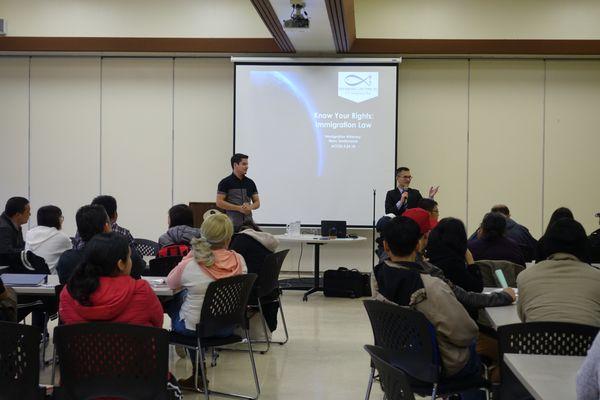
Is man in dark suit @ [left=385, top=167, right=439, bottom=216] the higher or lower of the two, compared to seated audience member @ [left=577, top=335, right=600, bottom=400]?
higher

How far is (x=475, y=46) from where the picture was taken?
859 centimetres

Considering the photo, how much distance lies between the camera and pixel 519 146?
350 inches

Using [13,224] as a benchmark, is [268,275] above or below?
below

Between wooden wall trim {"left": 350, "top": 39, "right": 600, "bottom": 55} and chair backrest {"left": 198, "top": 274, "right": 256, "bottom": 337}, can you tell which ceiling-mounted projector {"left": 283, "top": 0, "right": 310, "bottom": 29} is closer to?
wooden wall trim {"left": 350, "top": 39, "right": 600, "bottom": 55}

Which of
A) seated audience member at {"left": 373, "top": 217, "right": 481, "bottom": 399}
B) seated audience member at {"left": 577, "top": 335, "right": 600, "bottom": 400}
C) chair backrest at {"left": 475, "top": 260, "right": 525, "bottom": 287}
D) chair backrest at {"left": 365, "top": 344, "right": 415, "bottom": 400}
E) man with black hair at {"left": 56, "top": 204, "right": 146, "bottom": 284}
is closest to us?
seated audience member at {"left": 577, "top": 335, "right": 600, "bottom": 400}

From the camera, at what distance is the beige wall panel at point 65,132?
9.30 meters

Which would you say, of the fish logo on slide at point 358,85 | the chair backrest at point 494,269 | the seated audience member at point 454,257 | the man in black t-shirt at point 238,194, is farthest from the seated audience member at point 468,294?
the fish logo on slide at point 358,85

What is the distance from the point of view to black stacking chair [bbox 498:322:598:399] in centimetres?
248

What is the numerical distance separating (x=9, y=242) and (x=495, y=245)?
3569mm

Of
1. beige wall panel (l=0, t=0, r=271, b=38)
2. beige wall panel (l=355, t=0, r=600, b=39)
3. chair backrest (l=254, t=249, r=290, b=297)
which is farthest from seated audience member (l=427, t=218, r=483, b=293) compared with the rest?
beige wall panel (l=0, t=0, r=271, b=38)

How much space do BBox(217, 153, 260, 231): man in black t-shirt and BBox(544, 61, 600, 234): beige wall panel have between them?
4.16m

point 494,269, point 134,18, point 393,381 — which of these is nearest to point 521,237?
point 494,269

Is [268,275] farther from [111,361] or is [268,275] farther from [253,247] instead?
[111,361]

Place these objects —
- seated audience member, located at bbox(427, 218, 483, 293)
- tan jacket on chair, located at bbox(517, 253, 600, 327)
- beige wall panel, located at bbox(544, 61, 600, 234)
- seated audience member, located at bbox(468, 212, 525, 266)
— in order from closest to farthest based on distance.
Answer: tan jacket on chair, located at bbox(517, 253, 600, 327)
seated audience member, located at bbox(427, 218, 483, 293)
seated audience member, located at bbox(468, 212, 525, 266)
beige wall panel, located at bbox(544, 61, 600, 234)
